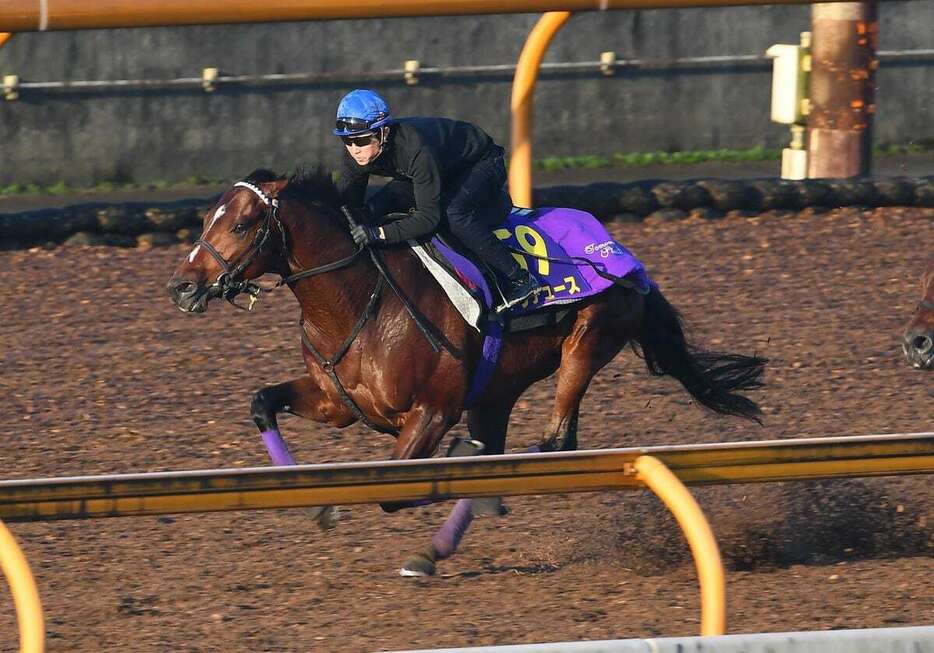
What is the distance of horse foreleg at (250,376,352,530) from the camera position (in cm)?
605

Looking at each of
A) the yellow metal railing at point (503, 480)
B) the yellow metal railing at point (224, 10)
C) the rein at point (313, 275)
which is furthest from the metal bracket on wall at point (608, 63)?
the yellow metal railing at point (503, 480)

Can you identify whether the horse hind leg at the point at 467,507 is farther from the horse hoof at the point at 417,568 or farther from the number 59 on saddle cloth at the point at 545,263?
the number 59 on saddle cloth at the point at 545,263

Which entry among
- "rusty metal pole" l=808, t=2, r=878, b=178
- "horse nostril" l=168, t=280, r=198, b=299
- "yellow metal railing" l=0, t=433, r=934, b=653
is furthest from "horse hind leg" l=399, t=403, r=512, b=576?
"rusty metal pole" l=808, t=2, r=878, b=178

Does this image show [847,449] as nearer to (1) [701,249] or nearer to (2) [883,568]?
(2) [883,568]

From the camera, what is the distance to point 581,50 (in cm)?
1434

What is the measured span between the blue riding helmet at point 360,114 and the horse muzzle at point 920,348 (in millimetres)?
2184

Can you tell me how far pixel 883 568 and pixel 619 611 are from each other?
108 centimetres

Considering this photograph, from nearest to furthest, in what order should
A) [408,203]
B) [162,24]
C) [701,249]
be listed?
[408,203] < [162,24] < [701,249]

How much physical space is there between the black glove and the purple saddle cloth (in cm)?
22

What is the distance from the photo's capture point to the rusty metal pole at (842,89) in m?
11.5

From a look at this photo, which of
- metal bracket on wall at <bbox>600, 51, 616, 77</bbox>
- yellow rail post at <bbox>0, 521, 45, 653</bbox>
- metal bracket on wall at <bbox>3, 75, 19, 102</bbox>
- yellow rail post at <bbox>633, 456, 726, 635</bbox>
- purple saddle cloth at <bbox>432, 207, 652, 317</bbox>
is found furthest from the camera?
metal bracket on wall at <bbox>600, 51, 616, 77</bbox>

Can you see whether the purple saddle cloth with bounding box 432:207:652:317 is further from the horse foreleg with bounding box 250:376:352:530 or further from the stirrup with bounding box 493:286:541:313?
the horse foreleg with bounding box 250:376:352:530

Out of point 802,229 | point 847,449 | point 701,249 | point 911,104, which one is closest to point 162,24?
point 847,449

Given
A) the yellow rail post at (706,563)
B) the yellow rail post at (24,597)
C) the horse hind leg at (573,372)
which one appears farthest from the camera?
the horse hind leg at (573,372)
